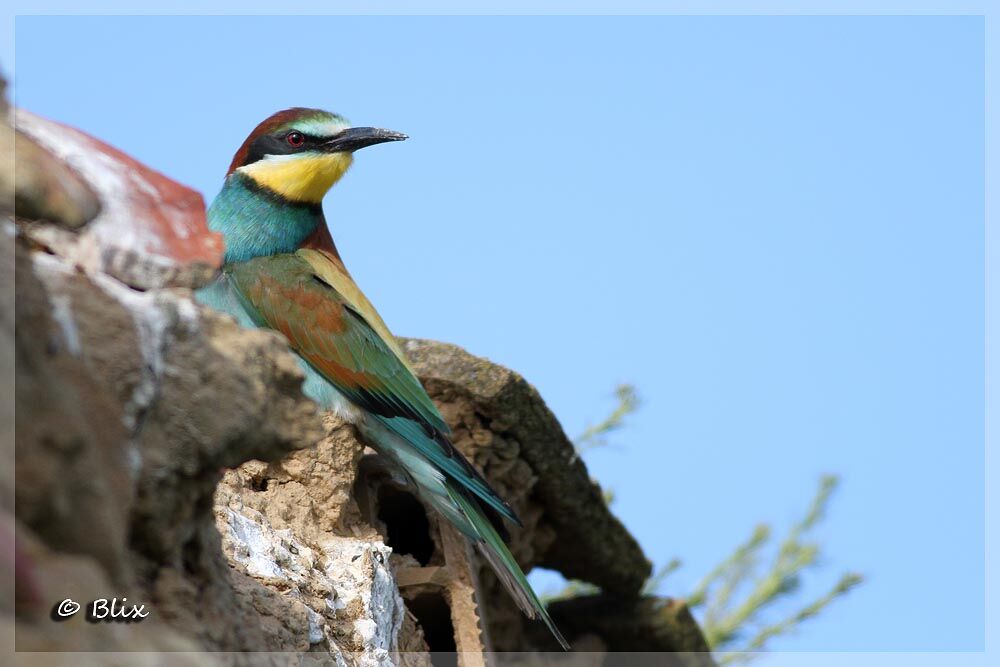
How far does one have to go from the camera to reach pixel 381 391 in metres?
4.30

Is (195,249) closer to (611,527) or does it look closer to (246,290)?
(246,290)

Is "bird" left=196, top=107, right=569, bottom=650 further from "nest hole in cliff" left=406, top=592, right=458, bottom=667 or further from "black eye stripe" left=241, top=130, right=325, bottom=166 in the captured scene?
"nest hole in cliff" left=406, top=592, right=458, bottom=667

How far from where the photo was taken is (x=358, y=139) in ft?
16.0

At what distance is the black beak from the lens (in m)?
4.85

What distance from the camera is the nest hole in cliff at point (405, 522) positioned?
4.73 meters

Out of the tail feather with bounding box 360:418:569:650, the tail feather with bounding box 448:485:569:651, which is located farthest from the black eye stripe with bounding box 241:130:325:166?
the tail feather with bounding box 448:485:569:651

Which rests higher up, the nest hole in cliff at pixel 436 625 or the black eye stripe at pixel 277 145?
the black eye stripe at pixel 277 145

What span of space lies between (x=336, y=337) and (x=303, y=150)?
0.78 meters

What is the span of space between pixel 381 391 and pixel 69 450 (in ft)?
8.49

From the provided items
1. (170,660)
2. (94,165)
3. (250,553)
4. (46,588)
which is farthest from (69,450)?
(250,553)

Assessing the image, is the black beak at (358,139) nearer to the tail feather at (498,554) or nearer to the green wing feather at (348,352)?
the green wing feather at (348,352)

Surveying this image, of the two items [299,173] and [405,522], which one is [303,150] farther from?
[405,522]

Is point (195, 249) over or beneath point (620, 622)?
beneath

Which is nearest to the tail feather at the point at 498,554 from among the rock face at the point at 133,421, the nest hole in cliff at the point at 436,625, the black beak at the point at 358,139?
the nest hole in cliff at the point at 436,625
